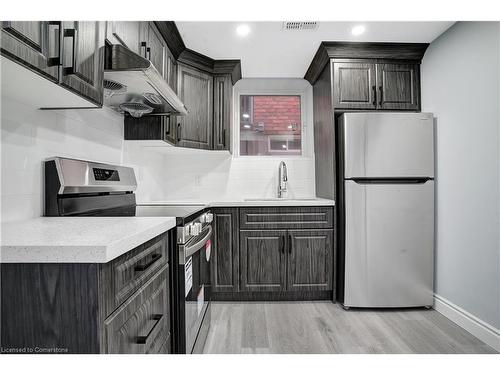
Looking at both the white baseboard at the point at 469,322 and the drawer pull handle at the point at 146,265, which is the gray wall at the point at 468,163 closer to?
the white baseboard at the point at 469,322

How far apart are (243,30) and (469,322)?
2.69m

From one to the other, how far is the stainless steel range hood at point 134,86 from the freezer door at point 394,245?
1.59 m

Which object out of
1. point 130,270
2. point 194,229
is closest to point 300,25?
point 194,229

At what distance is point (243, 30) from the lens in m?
2.22

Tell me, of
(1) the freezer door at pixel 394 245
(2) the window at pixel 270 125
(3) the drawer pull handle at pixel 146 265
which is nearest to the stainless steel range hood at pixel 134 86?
(3) the drawer pull handle at pixel 146 265

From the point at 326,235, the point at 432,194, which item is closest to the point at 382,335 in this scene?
the point at 326,235

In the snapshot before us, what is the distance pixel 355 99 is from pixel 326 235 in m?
1.24

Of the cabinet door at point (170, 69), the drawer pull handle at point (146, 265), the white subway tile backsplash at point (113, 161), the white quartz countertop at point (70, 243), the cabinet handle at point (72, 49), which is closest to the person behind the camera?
the white quartz countertop at point (70, 243)

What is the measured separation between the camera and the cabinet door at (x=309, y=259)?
253 cm

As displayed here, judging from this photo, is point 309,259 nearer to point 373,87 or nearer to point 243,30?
point 373,87

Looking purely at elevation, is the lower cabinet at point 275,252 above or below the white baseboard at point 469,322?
above

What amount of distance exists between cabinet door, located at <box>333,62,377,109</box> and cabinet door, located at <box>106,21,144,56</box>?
1.65 metres

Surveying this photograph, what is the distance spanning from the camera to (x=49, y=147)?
135 cm

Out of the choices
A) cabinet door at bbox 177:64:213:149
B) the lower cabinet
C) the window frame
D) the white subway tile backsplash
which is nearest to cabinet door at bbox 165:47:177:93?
cabinet door at bbox 177:64:213:149
